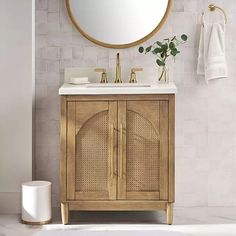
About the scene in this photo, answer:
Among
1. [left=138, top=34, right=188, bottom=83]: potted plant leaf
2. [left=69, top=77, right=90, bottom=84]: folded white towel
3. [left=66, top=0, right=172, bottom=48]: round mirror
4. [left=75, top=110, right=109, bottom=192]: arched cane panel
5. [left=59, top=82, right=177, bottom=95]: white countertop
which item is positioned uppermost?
[left=66, top=0, right=172, bottom=48]: round mirror

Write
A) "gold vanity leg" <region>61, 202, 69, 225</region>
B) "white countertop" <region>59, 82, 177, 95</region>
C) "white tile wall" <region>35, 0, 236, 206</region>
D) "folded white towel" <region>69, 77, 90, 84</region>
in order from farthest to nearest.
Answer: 1. "white tile wall" <region>35, 0, 236, 206</region>
2. "folded white towel" <region>69, 77, 90, 84</region>
3. "gold vanity leg" <region>61, 202, 69, 225</region>
4. "white countertop" <region>59, 82, 177, 95</region>

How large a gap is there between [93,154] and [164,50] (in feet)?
3.24

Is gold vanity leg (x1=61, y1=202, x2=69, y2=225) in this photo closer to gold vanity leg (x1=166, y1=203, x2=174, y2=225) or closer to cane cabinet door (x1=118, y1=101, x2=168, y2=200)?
cane cabinet door (x1=118, y1=101, x2=168, y2=200)

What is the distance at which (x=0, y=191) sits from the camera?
193 inches

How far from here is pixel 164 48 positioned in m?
4.79

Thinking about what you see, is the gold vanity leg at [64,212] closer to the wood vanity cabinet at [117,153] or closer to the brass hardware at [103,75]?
the wood vanity cabinet at [117,153]

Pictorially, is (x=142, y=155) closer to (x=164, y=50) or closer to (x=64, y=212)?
(x=64, y=212)

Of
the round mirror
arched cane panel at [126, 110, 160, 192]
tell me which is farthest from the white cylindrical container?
the round mirror

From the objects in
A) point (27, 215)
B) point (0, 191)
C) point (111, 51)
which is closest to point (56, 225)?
point (27, 215)

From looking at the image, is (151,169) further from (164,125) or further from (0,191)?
(0,191)

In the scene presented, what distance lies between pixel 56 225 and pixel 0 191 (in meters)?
0.63

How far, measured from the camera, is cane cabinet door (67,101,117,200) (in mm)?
4441

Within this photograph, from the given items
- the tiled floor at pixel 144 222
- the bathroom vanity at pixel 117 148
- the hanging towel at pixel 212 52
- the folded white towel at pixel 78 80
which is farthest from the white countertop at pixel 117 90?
the tiled floor at pixel 144 222

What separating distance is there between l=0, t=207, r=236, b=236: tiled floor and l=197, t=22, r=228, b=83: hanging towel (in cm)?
105
